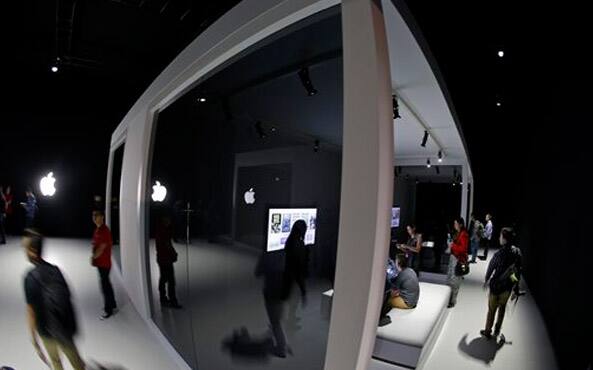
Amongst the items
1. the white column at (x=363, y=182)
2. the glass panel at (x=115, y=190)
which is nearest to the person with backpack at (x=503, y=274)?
the white column at (x=363, y=182)

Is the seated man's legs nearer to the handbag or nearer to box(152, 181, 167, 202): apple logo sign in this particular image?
A: the handbag

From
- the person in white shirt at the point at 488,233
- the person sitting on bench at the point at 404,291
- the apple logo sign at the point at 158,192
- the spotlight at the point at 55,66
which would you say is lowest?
the person sitting on bench at the point at 404,291

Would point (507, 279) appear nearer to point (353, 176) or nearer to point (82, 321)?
point (353, 176)

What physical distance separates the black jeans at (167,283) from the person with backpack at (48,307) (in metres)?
0.44

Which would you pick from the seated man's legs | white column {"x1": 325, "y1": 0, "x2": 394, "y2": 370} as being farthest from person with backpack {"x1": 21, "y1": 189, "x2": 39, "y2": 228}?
the seated man's legs

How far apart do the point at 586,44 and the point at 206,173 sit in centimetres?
218

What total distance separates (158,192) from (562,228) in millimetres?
1845

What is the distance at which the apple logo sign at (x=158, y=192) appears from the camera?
104 centimetres

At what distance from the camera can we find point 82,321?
78 centimetres

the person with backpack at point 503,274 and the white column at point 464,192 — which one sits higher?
the white column at point 464,192

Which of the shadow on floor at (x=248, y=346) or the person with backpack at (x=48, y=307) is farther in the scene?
the shadow on floor at (x=248, y=346)

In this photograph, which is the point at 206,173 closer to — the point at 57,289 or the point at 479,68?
the point at 57,289

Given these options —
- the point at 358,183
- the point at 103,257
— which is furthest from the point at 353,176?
the point at 103,257

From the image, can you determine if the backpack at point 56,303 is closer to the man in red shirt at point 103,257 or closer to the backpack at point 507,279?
the man in red shirt at point 103,257
